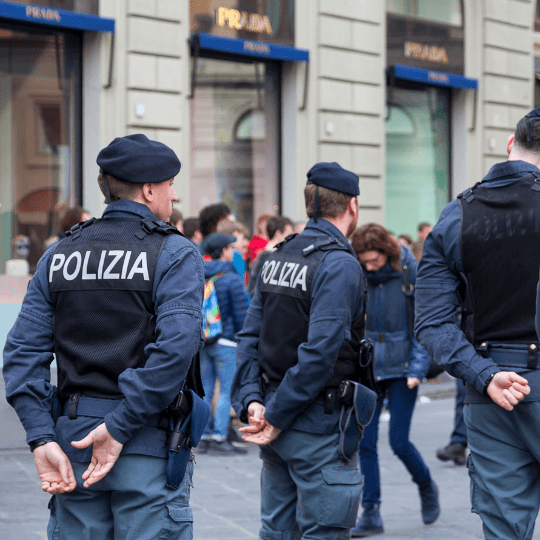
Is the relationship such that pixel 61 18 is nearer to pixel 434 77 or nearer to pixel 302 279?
pixel 434 77

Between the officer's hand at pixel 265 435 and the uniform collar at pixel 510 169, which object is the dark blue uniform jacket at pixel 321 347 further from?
the uniform collar at pixel 510 169

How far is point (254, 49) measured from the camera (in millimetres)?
12961

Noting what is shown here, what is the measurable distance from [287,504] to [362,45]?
36.5 ft

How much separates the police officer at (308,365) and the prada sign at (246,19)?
8868 mm

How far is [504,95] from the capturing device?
16.8 meters

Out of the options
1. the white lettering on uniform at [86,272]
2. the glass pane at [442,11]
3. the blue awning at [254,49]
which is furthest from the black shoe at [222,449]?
the glass pane at [442,11]

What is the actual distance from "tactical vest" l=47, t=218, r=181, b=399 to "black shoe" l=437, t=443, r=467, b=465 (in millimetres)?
4433

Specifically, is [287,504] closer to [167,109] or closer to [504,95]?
[167,109]

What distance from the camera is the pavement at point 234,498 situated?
15.3 ft

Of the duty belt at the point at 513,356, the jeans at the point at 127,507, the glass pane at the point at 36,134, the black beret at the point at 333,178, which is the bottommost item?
the jeans at the point at 127,507

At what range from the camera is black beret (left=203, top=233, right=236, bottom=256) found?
7367 mm

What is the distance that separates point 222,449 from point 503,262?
438 centimetres

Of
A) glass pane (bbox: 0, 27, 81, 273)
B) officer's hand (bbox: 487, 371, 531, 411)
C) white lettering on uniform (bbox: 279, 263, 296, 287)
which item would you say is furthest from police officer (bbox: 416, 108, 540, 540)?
glass pane (bbox: 0, 27, 81, 273)

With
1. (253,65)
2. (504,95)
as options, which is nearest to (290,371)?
(253,65)
